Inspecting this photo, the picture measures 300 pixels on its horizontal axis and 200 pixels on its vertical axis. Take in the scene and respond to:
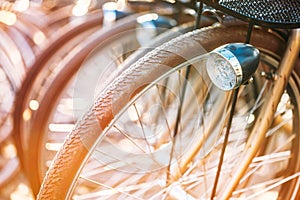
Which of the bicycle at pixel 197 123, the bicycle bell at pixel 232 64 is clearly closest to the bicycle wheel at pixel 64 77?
the bicycle at pixel 197 123

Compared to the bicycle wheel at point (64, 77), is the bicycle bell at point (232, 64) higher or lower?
lower

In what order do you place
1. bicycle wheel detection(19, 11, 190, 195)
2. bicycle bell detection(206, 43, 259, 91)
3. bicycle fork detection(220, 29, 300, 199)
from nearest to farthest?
bicycle bell detection(206, 43, 259, 91) → bicycle fork detection(220, 29, 300, 199) → bicycle wheel detection(19, 11, 190, 195)

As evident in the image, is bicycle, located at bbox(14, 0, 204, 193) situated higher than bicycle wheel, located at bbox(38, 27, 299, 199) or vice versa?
bicycle, located at bbox(14, 0, 204, 193)

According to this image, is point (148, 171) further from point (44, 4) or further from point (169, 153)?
point (44, 4)

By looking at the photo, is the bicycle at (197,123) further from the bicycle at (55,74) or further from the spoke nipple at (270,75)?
the bicycle at (55,74)

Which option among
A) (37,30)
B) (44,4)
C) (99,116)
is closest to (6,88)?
(37,30)

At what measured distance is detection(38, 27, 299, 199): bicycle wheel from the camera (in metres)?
1.02

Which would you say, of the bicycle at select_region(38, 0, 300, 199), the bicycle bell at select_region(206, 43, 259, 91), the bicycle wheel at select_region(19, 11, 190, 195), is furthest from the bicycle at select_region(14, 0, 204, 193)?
the bicycle bell at select_region(206, 43, 259, 91)

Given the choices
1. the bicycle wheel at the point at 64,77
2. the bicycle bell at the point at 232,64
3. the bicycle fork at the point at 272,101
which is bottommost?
the bicycle fork at the point at 272,101

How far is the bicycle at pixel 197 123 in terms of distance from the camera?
1.02 meters

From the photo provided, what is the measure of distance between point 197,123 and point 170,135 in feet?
0.33

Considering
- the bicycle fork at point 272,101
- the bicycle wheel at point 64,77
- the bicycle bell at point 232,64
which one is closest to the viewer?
the bicycle bell at point 232,64

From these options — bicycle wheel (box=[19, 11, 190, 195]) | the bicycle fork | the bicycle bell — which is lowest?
the bicycle fork

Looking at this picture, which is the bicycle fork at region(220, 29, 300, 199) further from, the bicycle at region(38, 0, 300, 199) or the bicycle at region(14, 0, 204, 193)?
the bicycle at region(14, 0, 204, 193)
